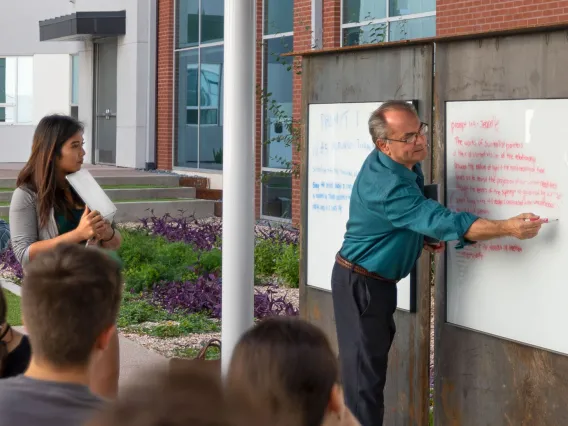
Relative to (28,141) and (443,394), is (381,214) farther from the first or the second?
(28,141)

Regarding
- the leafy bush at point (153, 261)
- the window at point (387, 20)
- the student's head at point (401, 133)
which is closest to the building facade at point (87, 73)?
the window at point (387, 20)

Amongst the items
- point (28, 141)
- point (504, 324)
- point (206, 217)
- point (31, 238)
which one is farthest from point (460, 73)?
point (28, 141)

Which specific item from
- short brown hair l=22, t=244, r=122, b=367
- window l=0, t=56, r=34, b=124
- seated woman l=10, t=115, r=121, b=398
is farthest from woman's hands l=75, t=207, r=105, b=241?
window l=0, t=56, r=34, b=124

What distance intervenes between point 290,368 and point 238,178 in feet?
11.5

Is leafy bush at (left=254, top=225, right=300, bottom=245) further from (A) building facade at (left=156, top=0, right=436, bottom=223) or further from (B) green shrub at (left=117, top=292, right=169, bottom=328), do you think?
(B) green shrub at (left=117, top=292, right=169, bottom=328)

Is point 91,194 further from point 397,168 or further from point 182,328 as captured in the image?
point 182,328

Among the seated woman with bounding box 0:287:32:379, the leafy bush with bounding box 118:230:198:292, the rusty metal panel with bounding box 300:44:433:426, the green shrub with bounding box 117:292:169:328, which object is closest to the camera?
the seated woman with bounding box 0:287:32:379

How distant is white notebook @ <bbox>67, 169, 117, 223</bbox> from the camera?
5.23 meters

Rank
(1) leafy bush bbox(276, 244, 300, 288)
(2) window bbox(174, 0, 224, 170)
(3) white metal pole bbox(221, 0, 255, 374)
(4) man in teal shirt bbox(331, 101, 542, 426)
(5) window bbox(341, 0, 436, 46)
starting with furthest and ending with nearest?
(2) window bbox(174, 0, 224, 170) < (5) window bbox(341, 0, 436, 46) < (1) leafy bush bbox(276, 244, 300, 288) < (3) white metal pole bbox(221, 0, 255, 374) < (4) man in teal shirt bbox(331, 101, 542, 426)

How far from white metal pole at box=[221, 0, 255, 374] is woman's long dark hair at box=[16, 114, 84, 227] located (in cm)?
90

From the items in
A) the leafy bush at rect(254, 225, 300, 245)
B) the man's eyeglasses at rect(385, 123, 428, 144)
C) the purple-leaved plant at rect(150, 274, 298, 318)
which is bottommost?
the purple-leaved plant at rect(150, 274, 298, 318)

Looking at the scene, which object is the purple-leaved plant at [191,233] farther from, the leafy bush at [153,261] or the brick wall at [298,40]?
the brick wall at [298,40]

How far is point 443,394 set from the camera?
544cm

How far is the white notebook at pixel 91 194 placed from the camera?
523 centimetres
